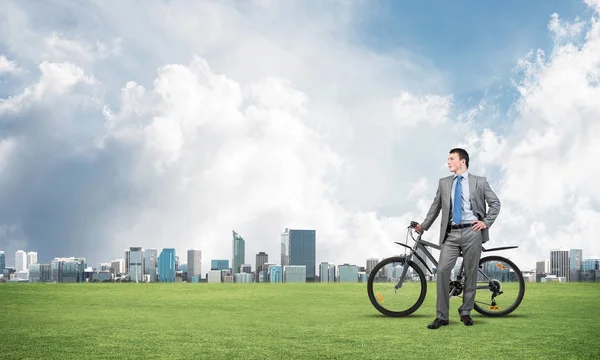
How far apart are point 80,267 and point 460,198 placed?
→ 24.4 metres

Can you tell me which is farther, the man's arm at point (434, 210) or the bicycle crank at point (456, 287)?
the bicycle crank at point (456, 287)

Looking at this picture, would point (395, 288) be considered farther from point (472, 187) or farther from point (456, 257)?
point (472, 187)

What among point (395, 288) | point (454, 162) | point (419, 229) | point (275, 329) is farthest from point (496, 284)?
point (275, 329)

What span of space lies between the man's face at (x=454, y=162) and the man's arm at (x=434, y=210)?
331 mm

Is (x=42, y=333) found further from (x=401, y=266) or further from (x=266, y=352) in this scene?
(x=401, y=266)

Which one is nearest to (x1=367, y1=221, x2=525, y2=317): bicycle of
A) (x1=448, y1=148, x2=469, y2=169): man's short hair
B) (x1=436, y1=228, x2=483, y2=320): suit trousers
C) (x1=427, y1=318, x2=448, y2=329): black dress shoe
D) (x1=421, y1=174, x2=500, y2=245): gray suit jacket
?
(x1=436, y1=228, x2=483, y2=320): suit trousers

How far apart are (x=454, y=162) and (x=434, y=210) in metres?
0.84

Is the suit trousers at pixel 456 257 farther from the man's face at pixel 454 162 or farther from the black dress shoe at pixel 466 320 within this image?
the man's face at pixel 454 162

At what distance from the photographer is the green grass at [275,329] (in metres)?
6.91

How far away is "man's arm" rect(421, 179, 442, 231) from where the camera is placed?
9.59 metres

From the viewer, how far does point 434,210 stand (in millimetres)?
9680

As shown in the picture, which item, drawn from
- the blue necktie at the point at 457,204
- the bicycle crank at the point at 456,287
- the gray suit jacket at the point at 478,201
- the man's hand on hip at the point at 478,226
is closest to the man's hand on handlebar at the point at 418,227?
the gray suit jacket at the point at 478,201

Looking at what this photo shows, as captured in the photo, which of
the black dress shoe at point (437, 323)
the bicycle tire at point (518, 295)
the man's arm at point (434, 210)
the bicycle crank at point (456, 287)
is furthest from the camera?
the bicycle tire at point (518, 295)

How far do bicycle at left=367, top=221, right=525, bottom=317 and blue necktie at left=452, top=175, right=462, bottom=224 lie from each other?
0.80 m
